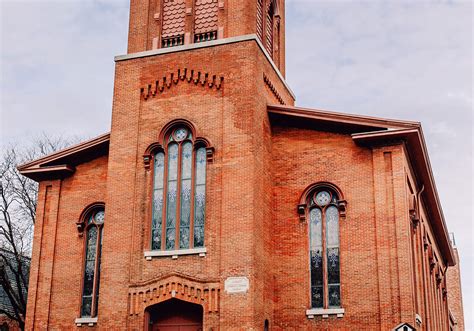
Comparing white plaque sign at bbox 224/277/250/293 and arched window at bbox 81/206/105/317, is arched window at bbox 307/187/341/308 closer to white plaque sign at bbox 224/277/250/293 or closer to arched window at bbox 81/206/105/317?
white plaque sign at bbox 224/277/250/293

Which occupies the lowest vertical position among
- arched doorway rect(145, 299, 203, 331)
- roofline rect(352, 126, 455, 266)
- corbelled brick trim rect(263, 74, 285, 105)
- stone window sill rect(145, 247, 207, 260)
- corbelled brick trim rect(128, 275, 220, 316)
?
arched doorway rect(145, 299, 203, 331)

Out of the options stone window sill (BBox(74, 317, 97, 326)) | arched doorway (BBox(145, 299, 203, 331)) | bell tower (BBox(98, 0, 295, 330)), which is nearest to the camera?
bell tower (BBox(98, 0, 295, 330))

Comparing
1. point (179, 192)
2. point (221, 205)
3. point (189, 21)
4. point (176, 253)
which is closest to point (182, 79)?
point (189, 21)

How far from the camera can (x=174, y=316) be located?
2314 centimetres

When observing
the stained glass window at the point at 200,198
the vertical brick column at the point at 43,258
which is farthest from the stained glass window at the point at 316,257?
the vertical brick column at the point at 43,258

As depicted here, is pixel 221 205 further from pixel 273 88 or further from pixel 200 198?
pixel 273 88

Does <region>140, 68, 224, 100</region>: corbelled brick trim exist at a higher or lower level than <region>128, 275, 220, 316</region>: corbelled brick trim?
higher

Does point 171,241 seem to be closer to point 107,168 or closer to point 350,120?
point 107,168

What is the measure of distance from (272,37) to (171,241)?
9.70m

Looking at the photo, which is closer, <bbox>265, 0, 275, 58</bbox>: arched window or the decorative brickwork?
the decorative brickwork

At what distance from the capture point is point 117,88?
25.8 metres

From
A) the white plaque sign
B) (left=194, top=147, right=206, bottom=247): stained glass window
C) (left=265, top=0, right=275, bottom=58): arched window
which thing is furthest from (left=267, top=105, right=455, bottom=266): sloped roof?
the white plaque sign

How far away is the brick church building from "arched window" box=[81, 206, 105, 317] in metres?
0.05

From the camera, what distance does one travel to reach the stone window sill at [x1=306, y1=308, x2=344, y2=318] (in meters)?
22.7
